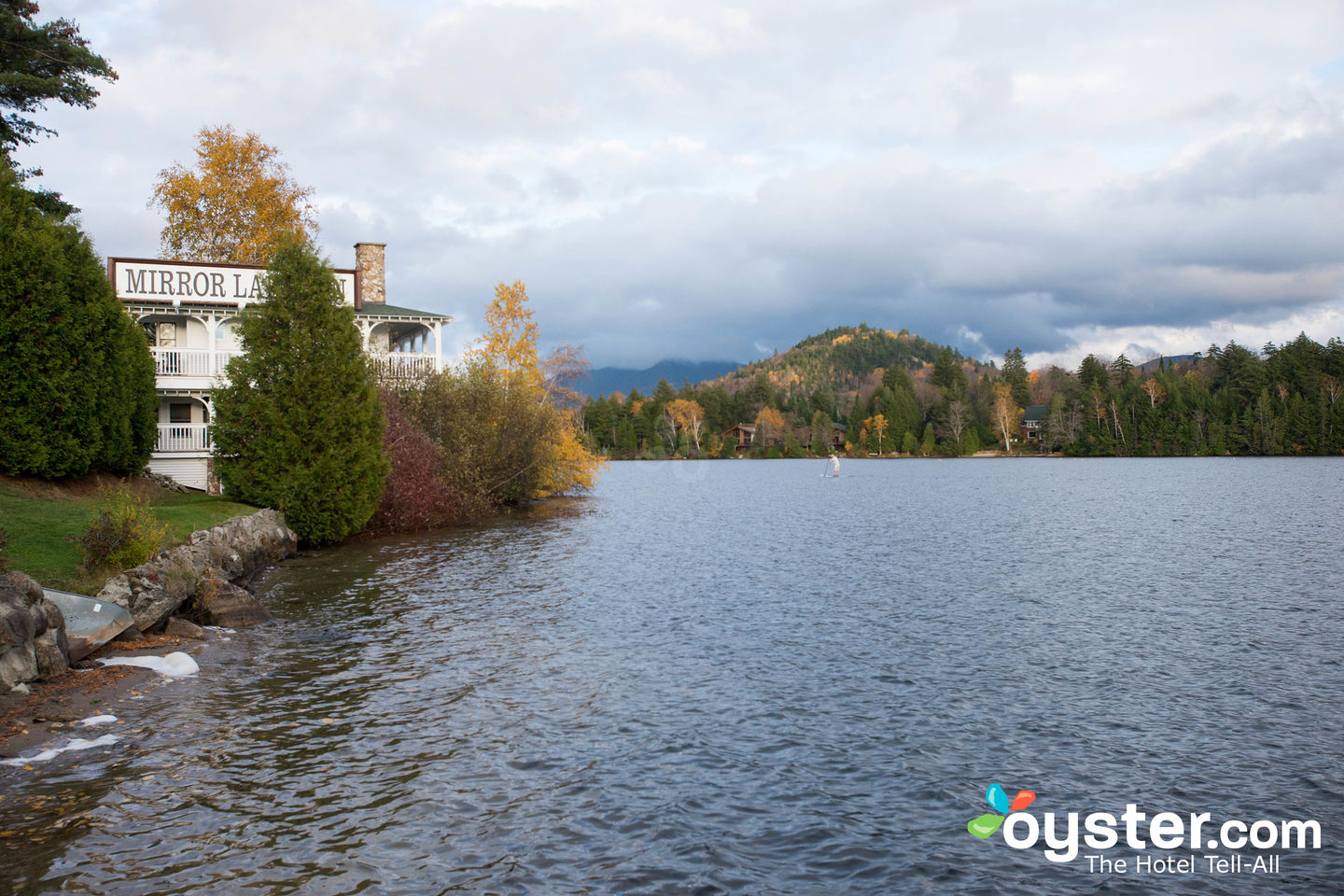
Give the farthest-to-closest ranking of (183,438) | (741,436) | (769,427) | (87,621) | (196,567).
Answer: (741,436), (769,427), (183,438), (196,567), (87,621)

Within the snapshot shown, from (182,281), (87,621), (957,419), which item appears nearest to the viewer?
(87,621)

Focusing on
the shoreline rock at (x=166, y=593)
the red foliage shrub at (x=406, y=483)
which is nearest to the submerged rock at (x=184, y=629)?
the shoreline rock at (x=166, y=593)

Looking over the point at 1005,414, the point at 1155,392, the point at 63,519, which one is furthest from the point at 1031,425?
the point at 63,519

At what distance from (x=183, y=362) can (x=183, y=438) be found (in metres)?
3.13

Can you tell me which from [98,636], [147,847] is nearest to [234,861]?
[147,847]

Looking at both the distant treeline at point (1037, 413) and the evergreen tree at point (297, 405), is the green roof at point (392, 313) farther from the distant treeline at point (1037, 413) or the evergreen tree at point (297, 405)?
the distant treeline at point (1037, 413)

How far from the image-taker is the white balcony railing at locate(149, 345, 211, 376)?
34.3 metres

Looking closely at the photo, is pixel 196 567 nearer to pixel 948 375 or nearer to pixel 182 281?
pixel 182 281

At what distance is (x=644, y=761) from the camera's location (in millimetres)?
8969

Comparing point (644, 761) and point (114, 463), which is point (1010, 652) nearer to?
point (644, 761)

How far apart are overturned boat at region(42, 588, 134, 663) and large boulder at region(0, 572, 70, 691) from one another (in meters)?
0.42

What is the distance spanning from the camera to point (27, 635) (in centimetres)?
1059

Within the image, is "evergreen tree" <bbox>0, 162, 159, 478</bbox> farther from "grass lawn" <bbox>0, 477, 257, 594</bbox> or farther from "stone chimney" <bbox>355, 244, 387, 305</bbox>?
"stone chimney" <bbox>355, 244, 387, 305</bbox>

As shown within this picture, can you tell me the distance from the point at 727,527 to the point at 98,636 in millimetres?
25251
